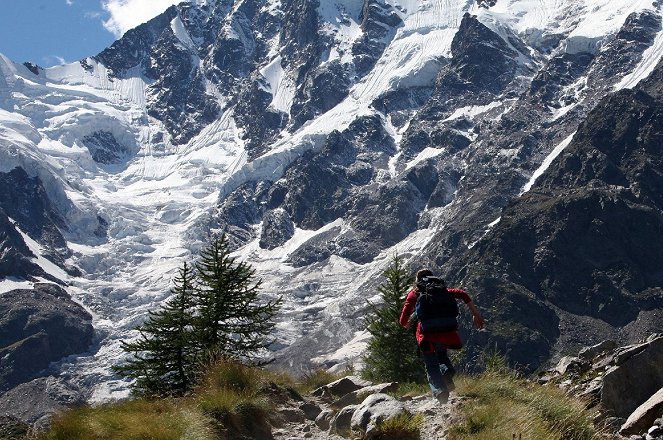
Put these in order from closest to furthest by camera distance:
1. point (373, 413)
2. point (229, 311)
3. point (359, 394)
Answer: point (373, 413) < point (359, 394) < point (229, 311)

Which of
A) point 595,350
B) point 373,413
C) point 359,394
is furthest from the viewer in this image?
point 595,350

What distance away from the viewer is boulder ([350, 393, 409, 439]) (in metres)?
14.8

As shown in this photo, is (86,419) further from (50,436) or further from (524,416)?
(524,416)

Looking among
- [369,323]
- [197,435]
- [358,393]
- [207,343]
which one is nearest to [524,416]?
[197,435]

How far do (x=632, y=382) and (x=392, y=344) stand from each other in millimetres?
16857

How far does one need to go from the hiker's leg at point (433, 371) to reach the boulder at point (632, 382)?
308 cm

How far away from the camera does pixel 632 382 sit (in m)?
15.8

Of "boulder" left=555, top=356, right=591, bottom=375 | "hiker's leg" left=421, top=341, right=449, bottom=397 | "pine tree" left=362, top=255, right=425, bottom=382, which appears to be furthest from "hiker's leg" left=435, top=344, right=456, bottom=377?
"pine tree" left=362, top=255, right=425, bottom=382

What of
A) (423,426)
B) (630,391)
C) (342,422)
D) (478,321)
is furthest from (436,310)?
(630,391)

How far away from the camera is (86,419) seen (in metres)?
16.1

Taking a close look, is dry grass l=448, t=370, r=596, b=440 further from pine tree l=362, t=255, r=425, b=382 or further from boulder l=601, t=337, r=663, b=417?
pine tree l=362, t=255, r=425, b=382

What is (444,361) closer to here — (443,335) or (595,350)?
(443,335)

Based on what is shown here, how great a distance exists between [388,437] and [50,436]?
21.2 ft

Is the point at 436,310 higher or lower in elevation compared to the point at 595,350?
higher
